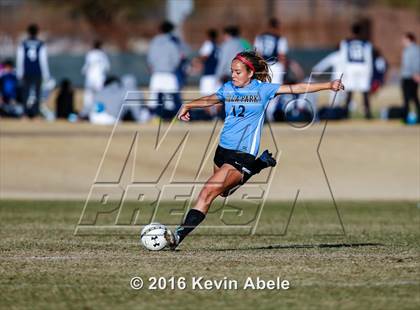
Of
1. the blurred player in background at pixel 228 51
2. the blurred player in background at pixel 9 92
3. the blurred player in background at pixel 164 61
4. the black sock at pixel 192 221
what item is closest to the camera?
the black sock at pixel 192 221

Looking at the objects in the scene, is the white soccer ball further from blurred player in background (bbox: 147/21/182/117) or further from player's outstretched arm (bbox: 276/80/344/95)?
blurred player in background (bbox: 147/21/182/117)

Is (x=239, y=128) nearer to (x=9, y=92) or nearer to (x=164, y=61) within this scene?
(x=164, y=61)

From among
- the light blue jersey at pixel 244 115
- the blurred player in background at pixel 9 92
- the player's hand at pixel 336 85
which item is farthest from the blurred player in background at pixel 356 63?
the player's hand at pixel 336 85

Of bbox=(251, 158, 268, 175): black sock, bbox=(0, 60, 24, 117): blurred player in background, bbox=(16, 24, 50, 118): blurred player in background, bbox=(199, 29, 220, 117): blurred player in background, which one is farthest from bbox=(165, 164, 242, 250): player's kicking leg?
bbox=(0, 60, 24, 117): blurred player in background

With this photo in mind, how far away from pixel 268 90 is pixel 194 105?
70 cm

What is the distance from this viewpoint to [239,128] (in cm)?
1061

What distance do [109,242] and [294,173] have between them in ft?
35.6

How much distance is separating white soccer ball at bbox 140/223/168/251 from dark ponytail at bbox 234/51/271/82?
65.7 inches

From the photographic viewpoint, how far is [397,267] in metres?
9.74

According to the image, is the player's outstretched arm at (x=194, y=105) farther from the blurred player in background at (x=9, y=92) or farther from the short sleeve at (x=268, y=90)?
the blurred player in background at (x=9, y=92)

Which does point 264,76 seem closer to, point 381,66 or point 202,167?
point 202,167

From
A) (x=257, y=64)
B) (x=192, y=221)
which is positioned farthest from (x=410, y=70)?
(x=192, y=221)

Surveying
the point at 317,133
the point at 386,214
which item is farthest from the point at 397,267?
the point at 317,133

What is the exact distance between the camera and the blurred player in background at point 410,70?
1025 inches
